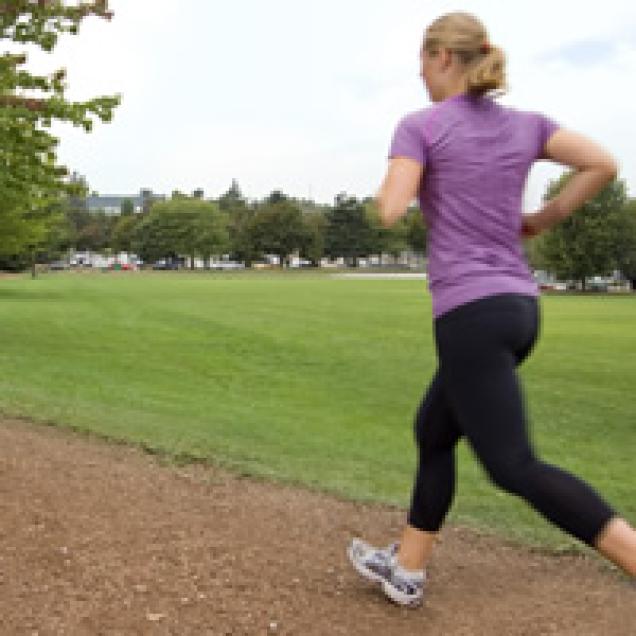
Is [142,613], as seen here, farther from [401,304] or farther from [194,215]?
[194,215]

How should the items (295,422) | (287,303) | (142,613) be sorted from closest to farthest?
1. (142,613)
2. (295,422)
3. (287,303)

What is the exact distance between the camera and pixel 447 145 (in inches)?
121

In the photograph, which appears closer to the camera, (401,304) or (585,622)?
(585,622)

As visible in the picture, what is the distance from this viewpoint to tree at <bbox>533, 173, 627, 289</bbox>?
7631cm

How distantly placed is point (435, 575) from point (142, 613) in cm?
136

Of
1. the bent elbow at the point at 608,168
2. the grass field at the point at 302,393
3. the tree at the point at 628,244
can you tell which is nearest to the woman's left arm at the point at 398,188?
the bent elbow at the point at 608,168

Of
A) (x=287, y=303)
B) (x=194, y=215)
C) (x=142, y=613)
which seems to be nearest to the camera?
(x=142, y=613)

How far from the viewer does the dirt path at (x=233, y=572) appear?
3.41 metres

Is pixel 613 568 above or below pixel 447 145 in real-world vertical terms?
below

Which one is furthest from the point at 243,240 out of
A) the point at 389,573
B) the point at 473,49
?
the point at 473,49

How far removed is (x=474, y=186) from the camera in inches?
122

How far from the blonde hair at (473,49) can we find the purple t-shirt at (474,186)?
10 cm

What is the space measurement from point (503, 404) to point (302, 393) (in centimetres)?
1126

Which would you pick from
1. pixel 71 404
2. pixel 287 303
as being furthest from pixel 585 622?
pixel 287 303
